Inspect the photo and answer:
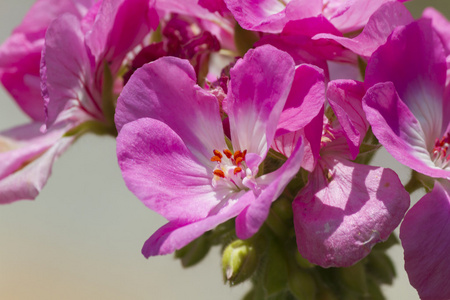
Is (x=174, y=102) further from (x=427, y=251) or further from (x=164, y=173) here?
(x=427, y=251)

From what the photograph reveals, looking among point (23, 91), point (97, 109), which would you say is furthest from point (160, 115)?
point (23, 91)

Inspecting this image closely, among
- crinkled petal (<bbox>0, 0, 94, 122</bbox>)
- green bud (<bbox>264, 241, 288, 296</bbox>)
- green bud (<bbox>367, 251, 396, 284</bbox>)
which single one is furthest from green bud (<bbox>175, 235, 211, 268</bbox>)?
crinkled petal (<bbox>0, 0, 94, 122</bbox>)

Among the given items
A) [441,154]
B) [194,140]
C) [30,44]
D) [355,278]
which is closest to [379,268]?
[355,278]

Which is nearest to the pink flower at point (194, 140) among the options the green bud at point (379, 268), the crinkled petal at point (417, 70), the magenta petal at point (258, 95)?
the magenta petal at point (258, 95)

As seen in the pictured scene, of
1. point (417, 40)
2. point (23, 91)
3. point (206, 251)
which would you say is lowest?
point (206, 251)

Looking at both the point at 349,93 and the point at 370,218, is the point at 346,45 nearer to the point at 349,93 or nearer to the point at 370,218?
the point at 349,93

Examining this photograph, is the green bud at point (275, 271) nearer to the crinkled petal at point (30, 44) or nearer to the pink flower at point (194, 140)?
the pink flower at point (194, 140)
